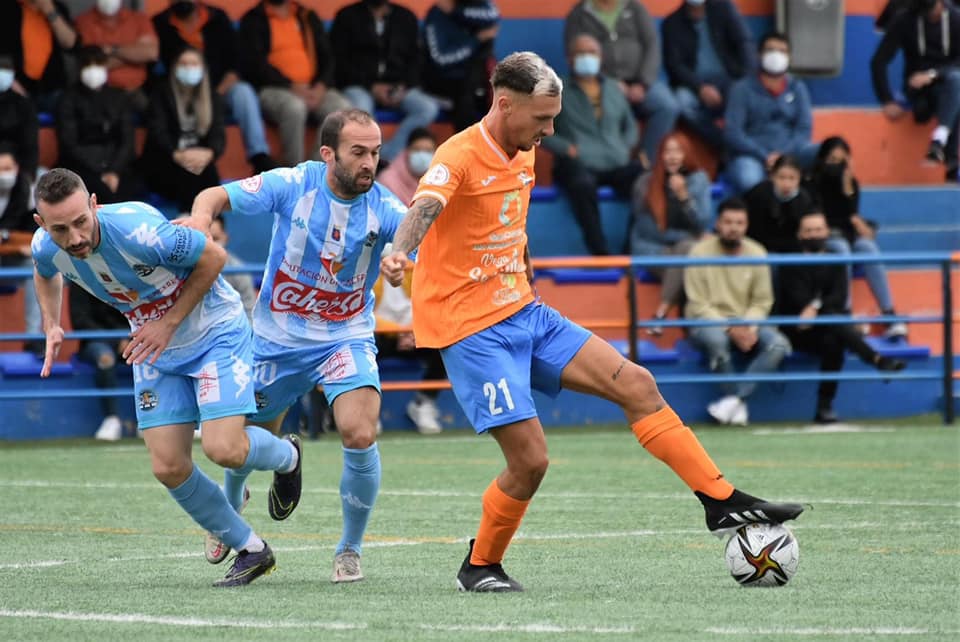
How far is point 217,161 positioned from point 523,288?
29.3 feet

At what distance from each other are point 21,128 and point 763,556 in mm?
9443

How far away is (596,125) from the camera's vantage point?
15859 mm

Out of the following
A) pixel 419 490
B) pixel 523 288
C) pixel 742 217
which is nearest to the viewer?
pixel 523 288

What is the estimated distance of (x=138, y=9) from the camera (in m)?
16.7

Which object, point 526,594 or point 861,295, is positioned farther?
point 861,295

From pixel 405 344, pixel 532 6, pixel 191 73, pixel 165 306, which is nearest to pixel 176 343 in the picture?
pixel 165 306

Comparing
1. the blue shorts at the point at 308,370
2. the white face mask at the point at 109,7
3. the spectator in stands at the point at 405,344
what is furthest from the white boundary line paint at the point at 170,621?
the white face mask at the point at 109,7

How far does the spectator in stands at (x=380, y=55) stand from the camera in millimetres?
15688

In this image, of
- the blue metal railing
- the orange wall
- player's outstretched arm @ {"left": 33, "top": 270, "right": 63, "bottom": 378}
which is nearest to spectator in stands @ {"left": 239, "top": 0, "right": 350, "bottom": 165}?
the orange wall

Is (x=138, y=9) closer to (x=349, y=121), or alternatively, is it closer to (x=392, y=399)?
(x=392, y=399)

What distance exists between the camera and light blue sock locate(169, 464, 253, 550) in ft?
21.9

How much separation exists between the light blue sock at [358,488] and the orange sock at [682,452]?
1.16 metres

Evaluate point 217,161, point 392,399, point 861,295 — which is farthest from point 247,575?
point 861,295

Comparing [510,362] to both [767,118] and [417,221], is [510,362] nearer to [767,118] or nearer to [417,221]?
[417,221]
